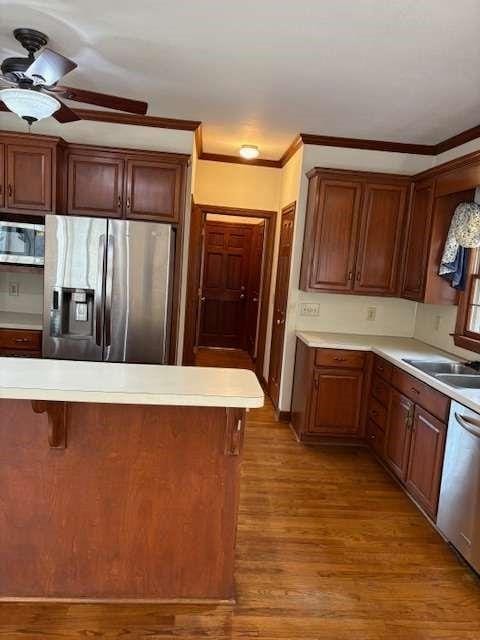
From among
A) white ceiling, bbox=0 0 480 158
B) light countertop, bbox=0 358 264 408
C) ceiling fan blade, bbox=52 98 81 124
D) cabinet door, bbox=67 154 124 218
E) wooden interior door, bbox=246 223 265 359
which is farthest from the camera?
wooden interior door, bbox=246 223 265 359

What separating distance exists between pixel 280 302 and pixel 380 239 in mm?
1233

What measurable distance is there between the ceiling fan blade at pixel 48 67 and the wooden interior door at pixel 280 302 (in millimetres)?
2561

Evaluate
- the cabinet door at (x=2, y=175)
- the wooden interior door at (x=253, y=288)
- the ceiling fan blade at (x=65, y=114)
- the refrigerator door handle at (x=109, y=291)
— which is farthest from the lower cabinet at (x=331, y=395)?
the wooden interior door at (x=253, y=288)

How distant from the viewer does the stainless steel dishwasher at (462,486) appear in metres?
2.32

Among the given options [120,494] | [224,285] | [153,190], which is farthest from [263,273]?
[120,494]

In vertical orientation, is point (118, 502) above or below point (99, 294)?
below

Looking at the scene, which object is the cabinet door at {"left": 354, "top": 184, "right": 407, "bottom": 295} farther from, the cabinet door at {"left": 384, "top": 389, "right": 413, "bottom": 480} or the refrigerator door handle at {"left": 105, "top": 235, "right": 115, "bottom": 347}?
the refrigerator door handle at {"left": 105, "top": 235, "right": 115, "bottom": 347}

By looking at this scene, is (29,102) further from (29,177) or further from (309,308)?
(309,308)

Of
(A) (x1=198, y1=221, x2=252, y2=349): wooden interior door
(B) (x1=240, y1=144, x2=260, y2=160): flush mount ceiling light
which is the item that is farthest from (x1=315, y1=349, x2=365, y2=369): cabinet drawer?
(A) (x1=198, y1=221, x2=252, y2=349): wooden interior door

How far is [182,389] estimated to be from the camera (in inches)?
68.9

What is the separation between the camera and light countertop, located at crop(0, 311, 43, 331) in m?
3.63

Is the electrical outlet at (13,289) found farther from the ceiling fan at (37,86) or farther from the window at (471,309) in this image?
the window at (471,309)

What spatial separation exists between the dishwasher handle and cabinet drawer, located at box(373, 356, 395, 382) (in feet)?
3.14

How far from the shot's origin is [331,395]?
3836 millimetres
